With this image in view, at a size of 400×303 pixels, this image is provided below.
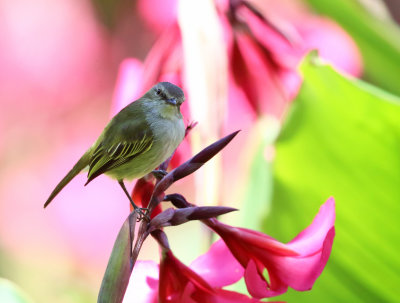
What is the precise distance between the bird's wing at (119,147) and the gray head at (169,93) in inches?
1.2

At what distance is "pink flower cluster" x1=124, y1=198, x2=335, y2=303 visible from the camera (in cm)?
37

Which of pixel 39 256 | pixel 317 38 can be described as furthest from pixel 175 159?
pixel 39 256

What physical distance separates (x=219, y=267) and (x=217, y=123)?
110mm

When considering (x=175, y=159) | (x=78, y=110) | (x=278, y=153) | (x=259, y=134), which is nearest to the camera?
(x=175, y=159)

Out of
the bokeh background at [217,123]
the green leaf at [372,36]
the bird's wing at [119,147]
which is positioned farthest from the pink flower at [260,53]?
the bird's wing at [119,147]

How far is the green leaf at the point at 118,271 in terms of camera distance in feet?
1.04

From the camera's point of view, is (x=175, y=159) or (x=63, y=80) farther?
(x=63, y=80)

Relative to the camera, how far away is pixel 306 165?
0.61 meters

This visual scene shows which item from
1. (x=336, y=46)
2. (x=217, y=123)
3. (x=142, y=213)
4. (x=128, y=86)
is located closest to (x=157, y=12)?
(x=336, y=46)

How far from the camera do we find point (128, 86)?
22.2 inches

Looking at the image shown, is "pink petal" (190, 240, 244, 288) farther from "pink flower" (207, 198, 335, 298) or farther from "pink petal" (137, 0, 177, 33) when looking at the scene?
"pink petal" (137, 0, 177, 33)

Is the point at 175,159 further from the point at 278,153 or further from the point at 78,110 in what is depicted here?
the point at 78,110

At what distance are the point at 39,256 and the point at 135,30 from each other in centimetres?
37

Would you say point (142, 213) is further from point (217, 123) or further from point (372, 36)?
point (372, 36)
